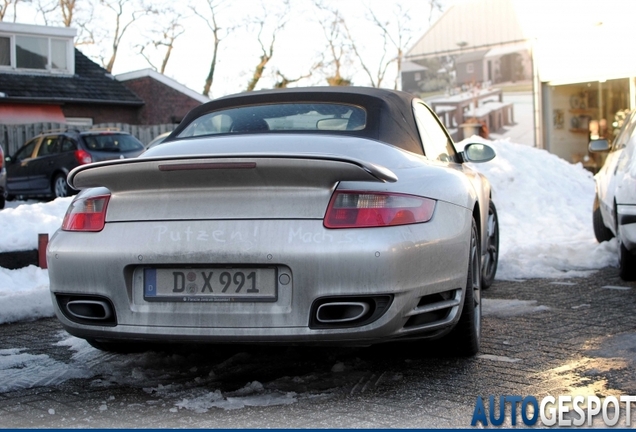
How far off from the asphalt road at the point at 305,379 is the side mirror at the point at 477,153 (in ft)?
4.17

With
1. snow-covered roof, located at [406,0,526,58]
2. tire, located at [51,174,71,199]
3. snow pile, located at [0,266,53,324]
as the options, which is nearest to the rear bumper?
snow pile, located at [0,266,53,324]

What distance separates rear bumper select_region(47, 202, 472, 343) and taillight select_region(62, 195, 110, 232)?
55 millimetres

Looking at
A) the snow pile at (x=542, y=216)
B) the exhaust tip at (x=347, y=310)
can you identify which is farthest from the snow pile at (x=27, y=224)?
the exhaust tip at (x=347, y=310)

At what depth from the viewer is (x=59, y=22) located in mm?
49969

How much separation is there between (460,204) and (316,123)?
0.92 meters

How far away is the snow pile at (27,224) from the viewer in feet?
24.7

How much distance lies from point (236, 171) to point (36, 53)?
31077 millimetres

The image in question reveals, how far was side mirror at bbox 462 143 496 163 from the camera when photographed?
6.18m

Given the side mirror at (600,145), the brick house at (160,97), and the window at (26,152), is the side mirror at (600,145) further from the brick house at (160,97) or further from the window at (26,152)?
the brick house at (160,97)

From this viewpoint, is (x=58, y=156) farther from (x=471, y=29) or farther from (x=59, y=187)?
(x=471, y=29)

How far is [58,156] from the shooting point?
20.2 metres

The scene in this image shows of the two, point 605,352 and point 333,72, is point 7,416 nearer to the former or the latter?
point 605,352

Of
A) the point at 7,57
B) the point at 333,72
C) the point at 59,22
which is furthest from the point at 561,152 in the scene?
the point at 59,22

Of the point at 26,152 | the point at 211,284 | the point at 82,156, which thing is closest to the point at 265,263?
the point at 211,284
